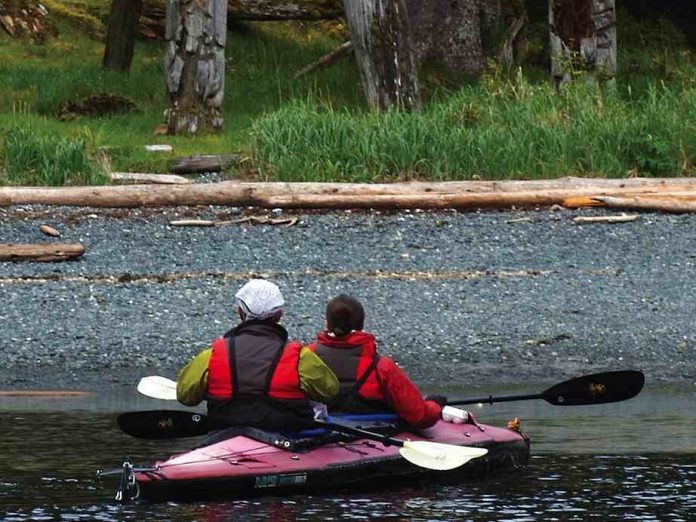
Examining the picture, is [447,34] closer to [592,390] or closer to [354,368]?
[592,390]

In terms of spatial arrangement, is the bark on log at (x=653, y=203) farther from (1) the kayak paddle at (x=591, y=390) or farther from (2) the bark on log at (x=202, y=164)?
(1) the kayak paddle at (x=591, y=390)

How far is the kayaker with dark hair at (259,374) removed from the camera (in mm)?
10203

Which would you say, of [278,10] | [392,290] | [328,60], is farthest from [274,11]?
[392,290]

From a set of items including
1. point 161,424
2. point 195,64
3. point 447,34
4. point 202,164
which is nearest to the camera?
point 161,424

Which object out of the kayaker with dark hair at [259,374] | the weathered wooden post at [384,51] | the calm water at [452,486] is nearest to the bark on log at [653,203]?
the weathered wooden post at [384,51]

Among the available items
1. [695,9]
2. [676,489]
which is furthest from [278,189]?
[695,9]

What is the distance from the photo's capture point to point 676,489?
34.6 feet

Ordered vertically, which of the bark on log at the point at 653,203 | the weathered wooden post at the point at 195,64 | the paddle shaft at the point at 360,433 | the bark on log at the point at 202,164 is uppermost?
the weathered wooden post at the point at 195,64

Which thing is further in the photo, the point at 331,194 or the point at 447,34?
the point at 447,34

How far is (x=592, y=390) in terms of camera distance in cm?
1224

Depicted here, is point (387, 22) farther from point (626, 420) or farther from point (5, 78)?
point (626, 420)

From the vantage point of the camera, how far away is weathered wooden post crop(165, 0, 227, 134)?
886 inches

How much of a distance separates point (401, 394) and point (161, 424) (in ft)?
5.10

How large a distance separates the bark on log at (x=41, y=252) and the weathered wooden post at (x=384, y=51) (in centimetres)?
589
